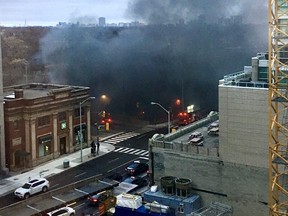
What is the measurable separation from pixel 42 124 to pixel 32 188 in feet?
36.6

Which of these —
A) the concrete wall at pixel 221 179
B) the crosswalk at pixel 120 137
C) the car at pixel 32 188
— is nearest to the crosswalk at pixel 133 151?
the crosswalk at pixel 120 137

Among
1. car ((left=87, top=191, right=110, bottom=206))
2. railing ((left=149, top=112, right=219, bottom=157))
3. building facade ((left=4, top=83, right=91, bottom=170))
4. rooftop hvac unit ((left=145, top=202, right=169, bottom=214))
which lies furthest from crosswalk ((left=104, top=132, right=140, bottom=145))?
rooftop hvac unit ((left=145, top=202, right=169, bottom=214))

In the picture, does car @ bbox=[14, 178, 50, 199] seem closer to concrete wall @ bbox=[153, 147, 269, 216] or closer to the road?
the road

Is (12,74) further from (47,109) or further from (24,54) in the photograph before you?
(47,109)

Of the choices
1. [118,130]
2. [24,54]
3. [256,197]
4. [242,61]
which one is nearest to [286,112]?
[256,197]

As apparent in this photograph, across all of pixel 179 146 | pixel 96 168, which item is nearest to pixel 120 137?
pixel 96 168

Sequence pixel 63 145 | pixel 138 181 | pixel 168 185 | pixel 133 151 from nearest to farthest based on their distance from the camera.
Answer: pixel 168 185 → pixel 138 181 → pixel 63 145 → pixel 133 151

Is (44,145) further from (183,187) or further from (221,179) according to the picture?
(221,179)

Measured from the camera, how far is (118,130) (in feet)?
217

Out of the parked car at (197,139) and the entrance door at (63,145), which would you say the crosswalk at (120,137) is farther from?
the parked car at (197,139)

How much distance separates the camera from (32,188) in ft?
129

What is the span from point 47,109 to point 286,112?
28.8 metres

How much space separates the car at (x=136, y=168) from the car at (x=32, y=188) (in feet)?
24.8

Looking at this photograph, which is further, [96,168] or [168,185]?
[96,168]
